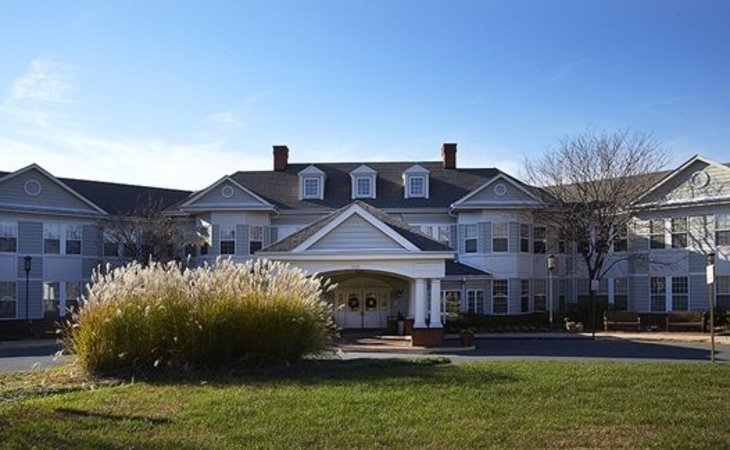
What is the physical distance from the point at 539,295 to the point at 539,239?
9.60 feet

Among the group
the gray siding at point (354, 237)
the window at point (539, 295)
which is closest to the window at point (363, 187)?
the window at point (539, 295)

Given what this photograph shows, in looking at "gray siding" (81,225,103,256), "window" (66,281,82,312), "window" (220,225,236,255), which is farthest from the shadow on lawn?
"gray siding" (81,225,103,256)

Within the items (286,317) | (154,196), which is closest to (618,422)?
(286,317)

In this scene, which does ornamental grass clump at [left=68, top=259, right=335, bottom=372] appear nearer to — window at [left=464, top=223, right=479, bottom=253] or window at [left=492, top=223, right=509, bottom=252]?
window at [left=492, top=223, right=509, bottom=252]

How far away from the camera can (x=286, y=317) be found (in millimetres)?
15414

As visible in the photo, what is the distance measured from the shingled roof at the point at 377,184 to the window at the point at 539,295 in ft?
19.6

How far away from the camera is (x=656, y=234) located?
125ft

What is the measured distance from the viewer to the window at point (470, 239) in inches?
1554

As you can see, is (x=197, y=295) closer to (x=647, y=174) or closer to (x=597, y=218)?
(x=597, y=218)

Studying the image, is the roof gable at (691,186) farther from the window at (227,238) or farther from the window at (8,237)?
the window at (8,237)

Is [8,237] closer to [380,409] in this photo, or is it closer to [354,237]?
[354,237]

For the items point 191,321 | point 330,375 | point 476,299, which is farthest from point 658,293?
point 191,321

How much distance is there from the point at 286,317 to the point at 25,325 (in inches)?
988

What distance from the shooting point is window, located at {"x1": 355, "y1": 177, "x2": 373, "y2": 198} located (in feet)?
135
